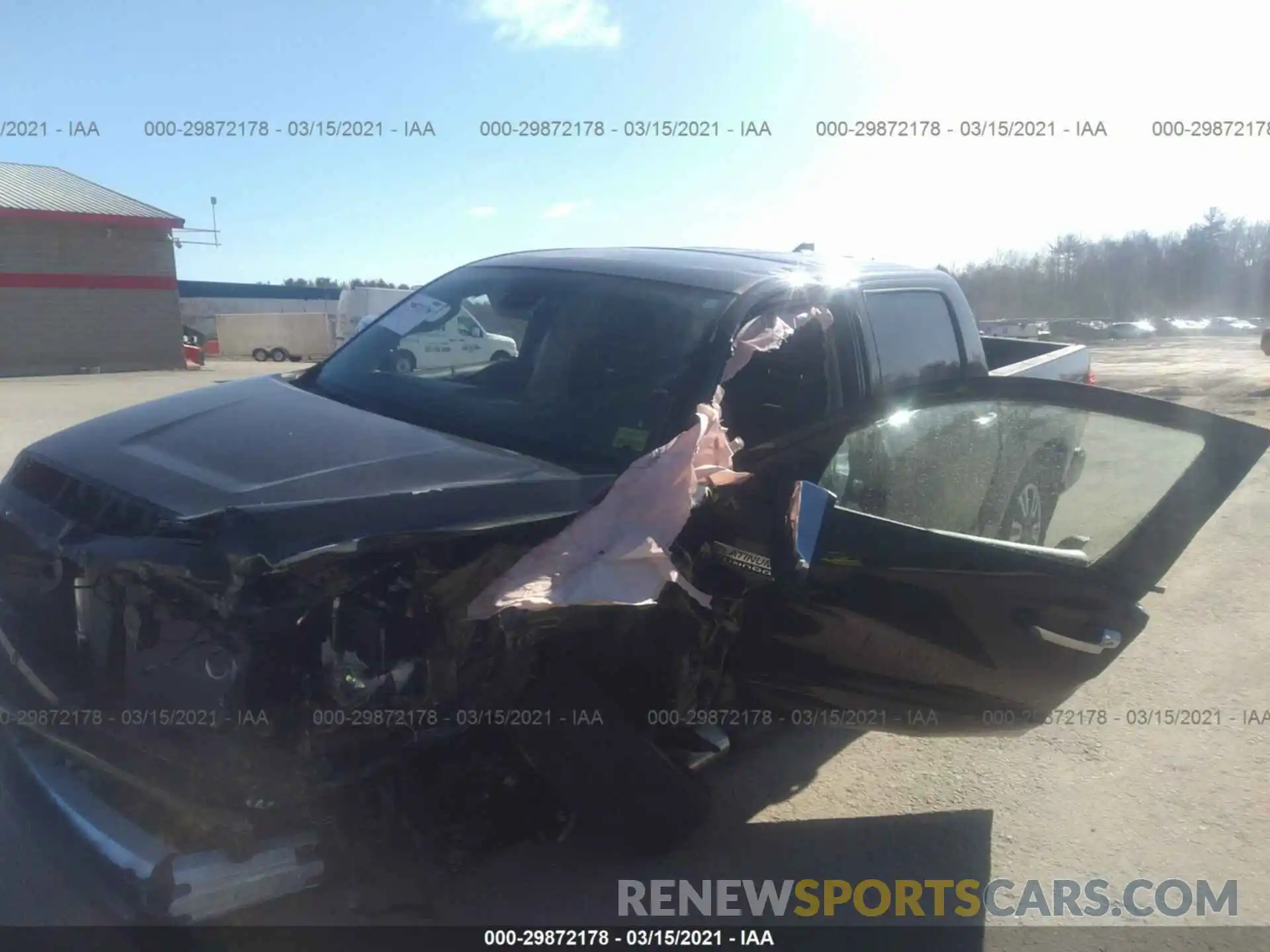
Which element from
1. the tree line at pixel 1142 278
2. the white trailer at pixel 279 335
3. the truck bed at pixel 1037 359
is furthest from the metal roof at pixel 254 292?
the truck bed at pixel 1037 359

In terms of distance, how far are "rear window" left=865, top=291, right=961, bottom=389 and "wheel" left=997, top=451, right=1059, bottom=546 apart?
658 millimetres

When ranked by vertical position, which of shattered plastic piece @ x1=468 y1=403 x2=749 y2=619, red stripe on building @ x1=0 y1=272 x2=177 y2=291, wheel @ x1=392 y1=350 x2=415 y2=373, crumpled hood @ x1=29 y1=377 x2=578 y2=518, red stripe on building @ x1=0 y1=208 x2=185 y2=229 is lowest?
shattered plastic piece @ x1=468 y1=403 x2=749 y2=619

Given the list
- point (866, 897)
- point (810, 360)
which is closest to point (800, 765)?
point (866, 897)

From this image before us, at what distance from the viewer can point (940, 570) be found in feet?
10.1

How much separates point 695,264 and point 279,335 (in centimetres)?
3549

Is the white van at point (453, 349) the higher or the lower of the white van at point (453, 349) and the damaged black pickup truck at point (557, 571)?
the higher

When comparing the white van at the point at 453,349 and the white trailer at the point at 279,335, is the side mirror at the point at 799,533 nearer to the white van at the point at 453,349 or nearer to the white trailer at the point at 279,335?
the white van at the point at 453,349

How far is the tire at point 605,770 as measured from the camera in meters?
2.92

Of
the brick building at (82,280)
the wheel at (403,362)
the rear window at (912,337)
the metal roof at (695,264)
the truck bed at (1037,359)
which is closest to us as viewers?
the metal roof at (695,264)

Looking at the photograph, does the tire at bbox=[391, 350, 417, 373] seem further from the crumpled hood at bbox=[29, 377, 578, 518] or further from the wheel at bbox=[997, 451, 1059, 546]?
the wheel at bbox=[997, 451, 1059, 546]

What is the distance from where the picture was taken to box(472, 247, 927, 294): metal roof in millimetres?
4016

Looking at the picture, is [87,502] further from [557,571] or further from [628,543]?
[628,543]

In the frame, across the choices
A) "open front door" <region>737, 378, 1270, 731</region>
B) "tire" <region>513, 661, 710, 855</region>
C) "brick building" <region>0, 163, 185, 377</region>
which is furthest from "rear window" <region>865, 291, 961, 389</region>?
"brick building" <region>0, 163, 185, 377</region>

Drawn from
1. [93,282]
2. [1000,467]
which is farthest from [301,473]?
[93,282]
